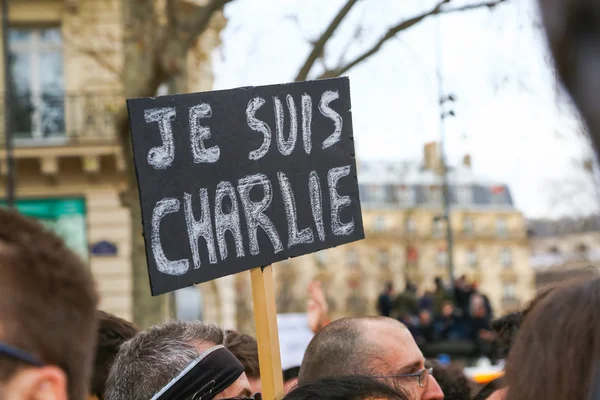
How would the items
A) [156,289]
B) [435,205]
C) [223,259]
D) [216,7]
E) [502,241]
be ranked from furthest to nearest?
[502,241], [435,205], [216,7], [223,259], [156,289]

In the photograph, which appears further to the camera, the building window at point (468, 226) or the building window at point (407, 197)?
the building window at point (468, 226)

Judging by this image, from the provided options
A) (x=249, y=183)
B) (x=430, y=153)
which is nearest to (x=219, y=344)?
(x=249, y=183)

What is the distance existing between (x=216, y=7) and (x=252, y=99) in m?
7.32

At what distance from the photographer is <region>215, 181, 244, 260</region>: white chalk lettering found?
317cm

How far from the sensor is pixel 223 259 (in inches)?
125

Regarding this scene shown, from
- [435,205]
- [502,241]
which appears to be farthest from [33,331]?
[502,241]

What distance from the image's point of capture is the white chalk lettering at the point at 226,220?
3.17m

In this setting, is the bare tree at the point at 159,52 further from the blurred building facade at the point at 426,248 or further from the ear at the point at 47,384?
the blurred building facade at the point at 426,248

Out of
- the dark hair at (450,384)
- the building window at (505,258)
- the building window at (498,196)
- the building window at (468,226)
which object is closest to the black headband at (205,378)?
the dark hair at (450,384)

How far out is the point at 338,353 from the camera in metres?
3.25

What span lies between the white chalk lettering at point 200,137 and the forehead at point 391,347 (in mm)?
770

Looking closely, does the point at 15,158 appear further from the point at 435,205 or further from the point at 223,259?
the point at 435,205

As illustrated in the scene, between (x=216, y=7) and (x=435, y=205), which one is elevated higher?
(x=216, y=7)

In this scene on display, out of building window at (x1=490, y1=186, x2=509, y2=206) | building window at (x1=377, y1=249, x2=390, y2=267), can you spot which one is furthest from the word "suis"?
building window at (x1=490, y1=186, x2=509, y2=206)
